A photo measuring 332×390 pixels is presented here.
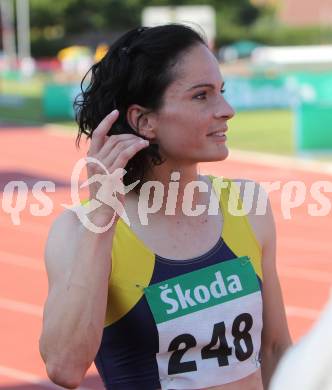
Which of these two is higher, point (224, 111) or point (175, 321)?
point (224, 111)

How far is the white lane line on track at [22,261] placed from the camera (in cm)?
842

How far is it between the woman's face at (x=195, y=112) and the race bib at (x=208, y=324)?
28 centimetres

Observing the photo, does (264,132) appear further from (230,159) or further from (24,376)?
(24,376)

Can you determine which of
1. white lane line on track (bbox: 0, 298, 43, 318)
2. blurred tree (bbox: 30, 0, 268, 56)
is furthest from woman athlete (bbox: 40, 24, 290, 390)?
blurred tree (bbox: 30, 0, 268, 56)

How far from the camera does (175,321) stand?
2.14 meters

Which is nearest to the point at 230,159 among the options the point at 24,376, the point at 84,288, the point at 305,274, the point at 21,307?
the point at 305,274

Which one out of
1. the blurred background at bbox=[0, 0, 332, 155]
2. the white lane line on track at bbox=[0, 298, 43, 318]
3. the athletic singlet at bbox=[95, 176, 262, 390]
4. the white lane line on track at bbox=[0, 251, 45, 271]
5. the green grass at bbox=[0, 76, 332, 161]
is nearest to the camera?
the athletic singlet at bbox=[95, 176, 262, 390]

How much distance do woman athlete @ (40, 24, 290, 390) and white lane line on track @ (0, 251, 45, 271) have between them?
19.9 feet

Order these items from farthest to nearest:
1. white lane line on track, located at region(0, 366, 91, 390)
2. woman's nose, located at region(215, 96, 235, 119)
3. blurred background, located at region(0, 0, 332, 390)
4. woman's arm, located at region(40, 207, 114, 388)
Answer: blurred background, located at region(0, 0, 332, 390) → white lane line on track, located at region(0, 366, 91, 390) → woman's nose, located at region(215, 96, 235, 119) → woman's arm, located at region(40, 207, 114, 388)

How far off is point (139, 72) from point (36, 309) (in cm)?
488

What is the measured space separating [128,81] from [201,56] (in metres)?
0.19

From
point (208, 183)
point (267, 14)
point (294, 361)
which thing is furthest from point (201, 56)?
point (267, 14)

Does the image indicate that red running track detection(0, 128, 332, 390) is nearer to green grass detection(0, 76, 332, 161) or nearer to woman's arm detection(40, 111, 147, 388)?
green grass detection(0, 76, 332, 161)

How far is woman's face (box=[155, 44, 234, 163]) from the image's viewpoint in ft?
7.39
